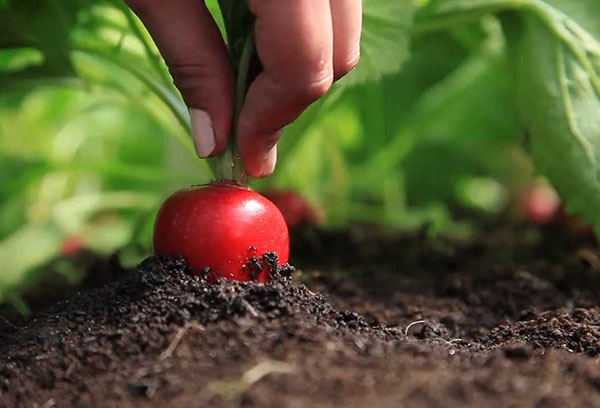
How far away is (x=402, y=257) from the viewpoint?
2328 millimetres

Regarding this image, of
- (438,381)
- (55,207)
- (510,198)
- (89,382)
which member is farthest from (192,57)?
(510,198)

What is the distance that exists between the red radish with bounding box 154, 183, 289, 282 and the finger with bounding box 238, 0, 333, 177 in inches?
5.9

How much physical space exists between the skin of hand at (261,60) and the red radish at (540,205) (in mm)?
1635

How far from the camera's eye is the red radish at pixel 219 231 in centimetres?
→ 134

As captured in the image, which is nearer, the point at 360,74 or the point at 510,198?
the point at 360,74

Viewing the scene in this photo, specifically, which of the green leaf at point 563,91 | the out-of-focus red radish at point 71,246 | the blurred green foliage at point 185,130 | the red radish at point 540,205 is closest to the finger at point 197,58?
the blurred green foliage at point 185,130

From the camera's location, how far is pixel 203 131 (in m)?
1.34

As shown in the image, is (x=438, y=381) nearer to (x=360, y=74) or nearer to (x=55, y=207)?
(x=360, y=74)

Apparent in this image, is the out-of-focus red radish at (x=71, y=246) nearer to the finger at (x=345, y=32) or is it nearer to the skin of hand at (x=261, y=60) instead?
the skin of hand at (x=261, y=60)

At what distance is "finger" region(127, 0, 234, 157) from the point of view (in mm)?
1239

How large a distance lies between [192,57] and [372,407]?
576 mm

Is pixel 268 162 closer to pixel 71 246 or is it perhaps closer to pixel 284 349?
pixel 284 349

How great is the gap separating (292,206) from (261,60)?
4.40 ft

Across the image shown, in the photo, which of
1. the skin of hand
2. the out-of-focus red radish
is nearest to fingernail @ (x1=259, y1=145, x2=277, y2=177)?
the skin of hand
